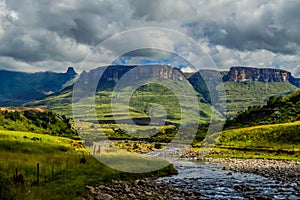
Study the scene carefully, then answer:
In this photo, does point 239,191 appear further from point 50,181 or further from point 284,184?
point 50,181

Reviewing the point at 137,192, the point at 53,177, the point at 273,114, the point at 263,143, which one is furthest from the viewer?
the point at 273,114

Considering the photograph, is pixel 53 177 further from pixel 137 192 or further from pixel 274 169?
pixel 274 169

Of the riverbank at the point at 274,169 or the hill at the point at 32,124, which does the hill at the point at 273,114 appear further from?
→ the hill at the point at 32,124

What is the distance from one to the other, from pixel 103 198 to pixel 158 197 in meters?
5.06

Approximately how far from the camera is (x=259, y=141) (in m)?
109

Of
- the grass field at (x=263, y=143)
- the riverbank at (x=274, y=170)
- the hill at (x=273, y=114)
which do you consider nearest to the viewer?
the riverbank at (x=274, y=170)

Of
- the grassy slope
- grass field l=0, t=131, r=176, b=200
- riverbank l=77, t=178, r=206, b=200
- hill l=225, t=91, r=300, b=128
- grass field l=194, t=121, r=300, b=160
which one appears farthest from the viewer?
hill l=225, t=91, r=300, b=128

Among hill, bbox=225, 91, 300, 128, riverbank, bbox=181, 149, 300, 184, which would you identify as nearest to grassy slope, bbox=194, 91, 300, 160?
hill, bbox=225, 91, 300, 128

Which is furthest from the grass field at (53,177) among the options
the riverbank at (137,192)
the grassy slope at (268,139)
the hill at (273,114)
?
the hill at (273,114)

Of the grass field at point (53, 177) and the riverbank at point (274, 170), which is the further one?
the riverbank at point (274, 170)

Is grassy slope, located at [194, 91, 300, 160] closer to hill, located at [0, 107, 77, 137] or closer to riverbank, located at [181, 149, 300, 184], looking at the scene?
riverbank, located at [181, 149, 300, 184]

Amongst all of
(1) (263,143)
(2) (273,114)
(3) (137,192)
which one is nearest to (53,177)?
(3) (137,192)

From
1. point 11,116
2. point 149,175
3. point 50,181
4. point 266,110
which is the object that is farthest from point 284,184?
point 266,110

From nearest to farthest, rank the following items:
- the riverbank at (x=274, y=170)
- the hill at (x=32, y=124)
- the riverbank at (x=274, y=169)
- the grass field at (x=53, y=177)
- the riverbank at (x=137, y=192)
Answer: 1. the grass field at (x=53, y=177)
2. the riverbank at (x=137, y=192)
3. the riverbank at (x=274, y=170)
4. the riverbank at (x=274, y=169)
5. the hill at (x=32, y=124)
